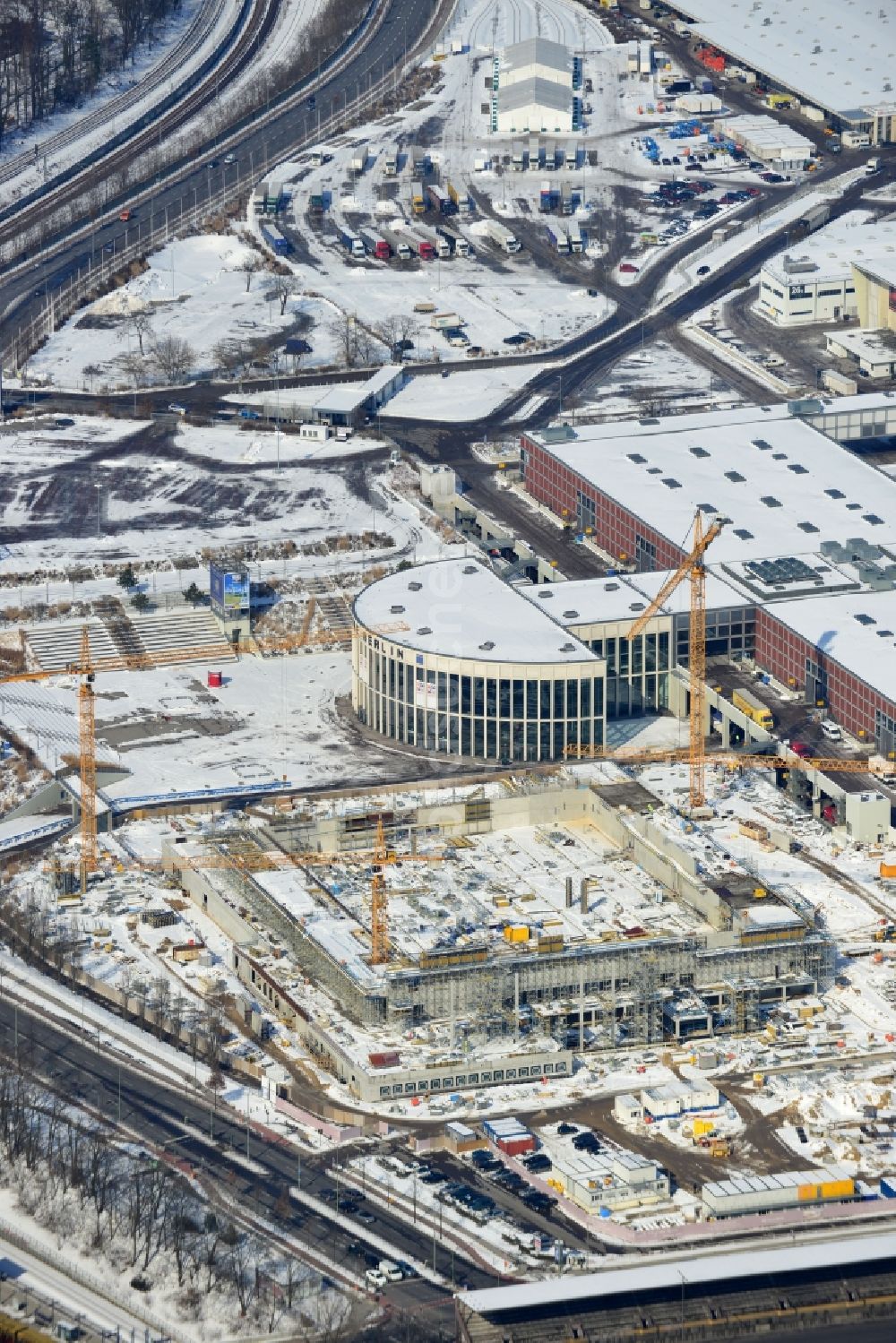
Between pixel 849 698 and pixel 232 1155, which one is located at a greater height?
pixel 849 698

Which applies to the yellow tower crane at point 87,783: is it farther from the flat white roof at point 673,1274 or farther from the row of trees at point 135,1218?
the flat white roof at point 673,1274

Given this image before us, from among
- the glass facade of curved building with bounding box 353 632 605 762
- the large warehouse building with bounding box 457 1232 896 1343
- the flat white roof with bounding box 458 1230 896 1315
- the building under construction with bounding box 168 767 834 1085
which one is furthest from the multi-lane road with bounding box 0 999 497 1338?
the glass facade of curved building with bounding box 353 632 605 762

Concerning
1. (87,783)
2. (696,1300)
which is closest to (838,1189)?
(696,1300)

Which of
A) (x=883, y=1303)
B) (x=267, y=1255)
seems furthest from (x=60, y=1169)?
(x=883, y=1303)

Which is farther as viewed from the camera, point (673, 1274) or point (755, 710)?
point (755, 710)

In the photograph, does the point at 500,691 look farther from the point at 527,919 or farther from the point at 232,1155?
the point at 232,1155

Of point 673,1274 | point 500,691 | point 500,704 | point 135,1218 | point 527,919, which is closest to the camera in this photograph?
point 673,1274

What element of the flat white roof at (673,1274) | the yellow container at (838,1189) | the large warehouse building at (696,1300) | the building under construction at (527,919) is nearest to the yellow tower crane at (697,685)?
the building under construction at (527,919)
